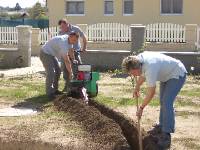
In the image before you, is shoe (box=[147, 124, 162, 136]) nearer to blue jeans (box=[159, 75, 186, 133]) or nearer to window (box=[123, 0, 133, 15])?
blue jeans (box=[159, 75, 186, 133])

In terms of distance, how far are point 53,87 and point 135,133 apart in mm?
3972

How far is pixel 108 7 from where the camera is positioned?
26094mm

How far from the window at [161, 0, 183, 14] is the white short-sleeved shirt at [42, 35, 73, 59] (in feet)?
46.3

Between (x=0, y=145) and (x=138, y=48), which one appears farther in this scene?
(x=138, y=48)

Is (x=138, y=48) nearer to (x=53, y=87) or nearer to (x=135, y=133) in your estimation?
(x=53, y=87)

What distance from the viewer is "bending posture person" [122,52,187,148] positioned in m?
7.16

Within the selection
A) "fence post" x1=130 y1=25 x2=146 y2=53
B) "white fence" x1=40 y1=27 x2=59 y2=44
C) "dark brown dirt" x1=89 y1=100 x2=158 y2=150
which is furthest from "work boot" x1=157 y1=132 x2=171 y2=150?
"white fence" x1=40 y1=27 x2=59 y2=44

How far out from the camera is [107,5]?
26.1m

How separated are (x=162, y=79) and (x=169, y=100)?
32 centimetres

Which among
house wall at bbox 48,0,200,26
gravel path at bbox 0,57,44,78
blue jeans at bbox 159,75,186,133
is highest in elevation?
house wall at bbox 48,0,200,26

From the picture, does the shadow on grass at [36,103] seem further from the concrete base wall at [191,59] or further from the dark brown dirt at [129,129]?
the concrete base wall at [191,59]

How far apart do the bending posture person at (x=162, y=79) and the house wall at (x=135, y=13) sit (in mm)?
17091

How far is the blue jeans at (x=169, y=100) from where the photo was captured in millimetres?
7641

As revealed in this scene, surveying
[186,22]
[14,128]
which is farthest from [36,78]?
[186,22]
